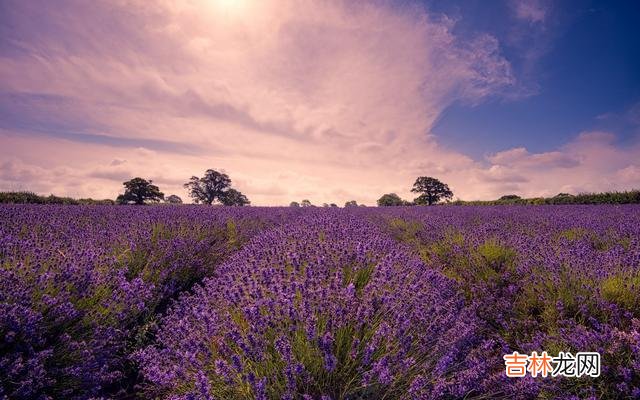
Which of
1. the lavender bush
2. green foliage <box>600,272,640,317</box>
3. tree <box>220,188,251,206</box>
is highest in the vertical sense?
tree <box>220,188,251,206</box>

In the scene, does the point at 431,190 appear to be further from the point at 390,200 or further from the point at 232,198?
the point at 232,198

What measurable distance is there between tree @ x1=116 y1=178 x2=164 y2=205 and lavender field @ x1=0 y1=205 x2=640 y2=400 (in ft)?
121

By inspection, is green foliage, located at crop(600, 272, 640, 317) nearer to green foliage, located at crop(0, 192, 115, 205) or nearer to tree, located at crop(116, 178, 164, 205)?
green foliage, located at crop(0, 192, 115, 205)

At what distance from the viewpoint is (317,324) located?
1734mm

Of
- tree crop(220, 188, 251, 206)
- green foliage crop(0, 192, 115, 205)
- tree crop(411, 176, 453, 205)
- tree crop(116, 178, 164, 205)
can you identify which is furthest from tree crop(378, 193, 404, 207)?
green foliage crop(0, 192, 115, 205)

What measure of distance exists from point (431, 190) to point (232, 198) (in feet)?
87.1

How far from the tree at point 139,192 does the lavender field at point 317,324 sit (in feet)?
121

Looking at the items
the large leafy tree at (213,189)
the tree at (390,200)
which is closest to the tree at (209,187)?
the large leafy tree at (213,189)

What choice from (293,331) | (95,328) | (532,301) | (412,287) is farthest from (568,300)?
(95,328)

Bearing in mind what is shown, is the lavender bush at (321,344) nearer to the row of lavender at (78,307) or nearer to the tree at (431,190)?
the row of lavender at (78,307)

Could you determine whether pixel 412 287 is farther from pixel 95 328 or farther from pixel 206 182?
pixel 206 182

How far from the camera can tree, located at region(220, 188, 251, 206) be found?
4391 centimetres

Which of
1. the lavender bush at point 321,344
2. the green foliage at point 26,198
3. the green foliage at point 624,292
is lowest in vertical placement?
the lavender bush at point 321,344

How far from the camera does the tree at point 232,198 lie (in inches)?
1729
